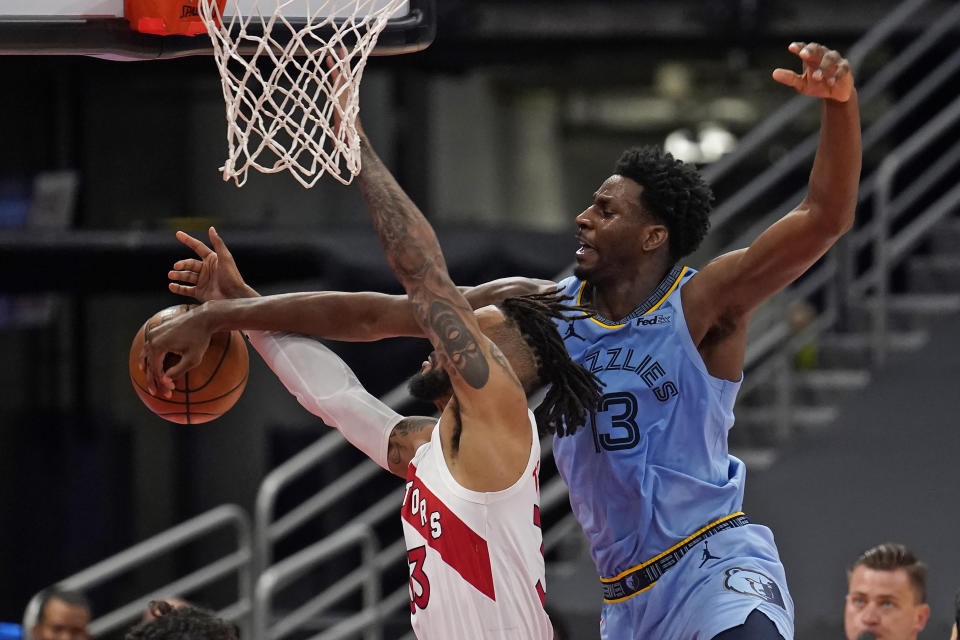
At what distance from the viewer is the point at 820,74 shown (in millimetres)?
3318

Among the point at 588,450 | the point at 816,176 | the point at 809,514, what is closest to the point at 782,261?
the point at 816,176

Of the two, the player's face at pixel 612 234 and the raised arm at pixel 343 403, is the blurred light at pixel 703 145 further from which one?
the raised arm at pixel 343 403

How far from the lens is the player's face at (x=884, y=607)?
4809 millimetres

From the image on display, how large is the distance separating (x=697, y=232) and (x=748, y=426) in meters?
3.83

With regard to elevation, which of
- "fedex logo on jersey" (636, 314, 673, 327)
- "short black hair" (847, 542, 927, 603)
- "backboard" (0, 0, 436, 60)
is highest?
"backboard" (0, 0, 436, 60)

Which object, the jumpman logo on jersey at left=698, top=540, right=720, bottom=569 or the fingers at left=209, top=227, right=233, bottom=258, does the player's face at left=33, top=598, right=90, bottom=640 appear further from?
the jumpman logo on jersey at left=698, top=540, right=720, bottom=569

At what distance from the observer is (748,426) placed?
7566 mm

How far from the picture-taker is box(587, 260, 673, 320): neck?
383 cm

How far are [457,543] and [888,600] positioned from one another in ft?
7.16

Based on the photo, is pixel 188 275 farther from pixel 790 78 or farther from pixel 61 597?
pixel 61 597

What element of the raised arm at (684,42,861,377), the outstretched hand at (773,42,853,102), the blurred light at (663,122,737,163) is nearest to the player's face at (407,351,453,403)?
the raised arm at (684,42,861,377)

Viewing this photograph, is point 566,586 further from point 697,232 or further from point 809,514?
point 697,232

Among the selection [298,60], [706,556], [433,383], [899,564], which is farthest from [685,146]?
[433,383]

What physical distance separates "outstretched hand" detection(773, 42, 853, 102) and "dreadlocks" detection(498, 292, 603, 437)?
782mm
